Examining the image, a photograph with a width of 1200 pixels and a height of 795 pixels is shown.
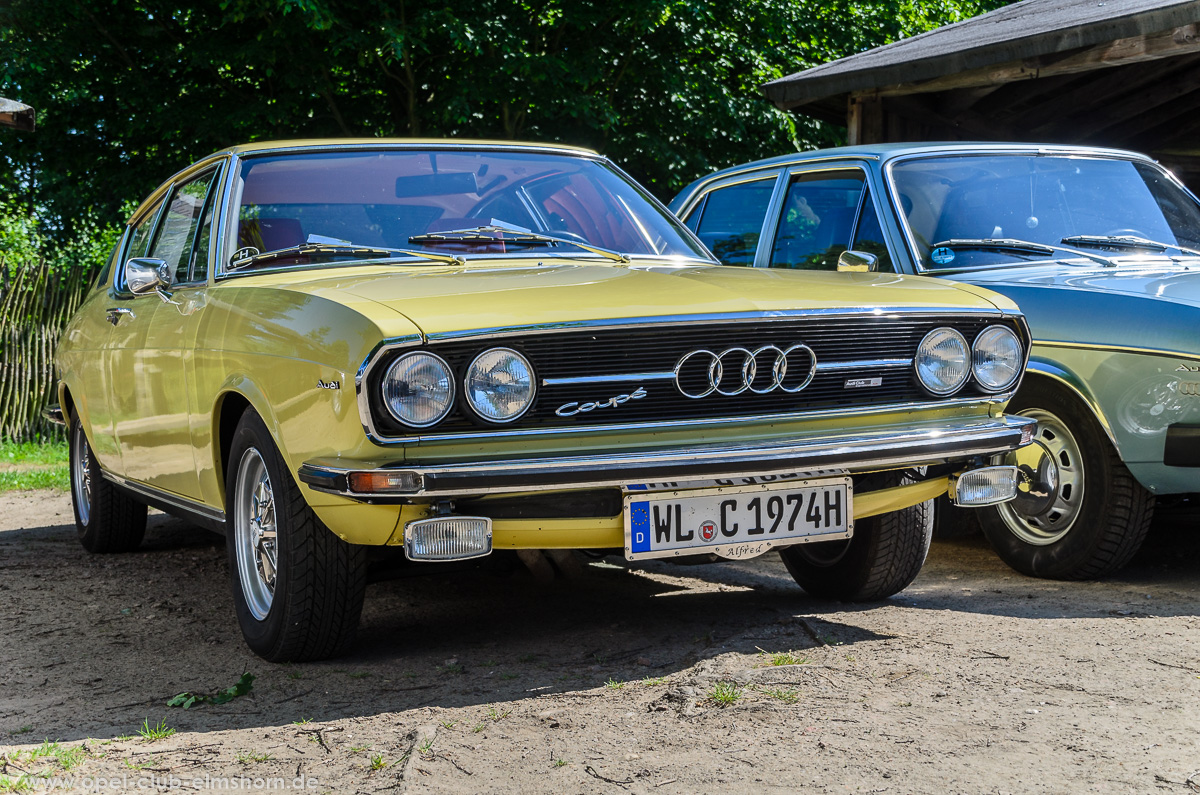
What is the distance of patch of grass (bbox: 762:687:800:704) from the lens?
3.36 m

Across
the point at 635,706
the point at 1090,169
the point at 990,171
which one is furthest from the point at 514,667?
the point at 1090,169

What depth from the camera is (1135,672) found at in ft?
11.9

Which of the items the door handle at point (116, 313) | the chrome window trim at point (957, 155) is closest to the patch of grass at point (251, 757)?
the door handle at point (116, 313)

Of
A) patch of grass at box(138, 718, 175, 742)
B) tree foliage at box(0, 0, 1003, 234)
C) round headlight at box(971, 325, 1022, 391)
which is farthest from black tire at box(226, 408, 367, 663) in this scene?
tree foliage at box(0, 0, 1003, 234)

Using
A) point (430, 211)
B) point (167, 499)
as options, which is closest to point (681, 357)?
point (430, 211)

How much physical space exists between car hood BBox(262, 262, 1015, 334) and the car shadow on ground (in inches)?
42.2

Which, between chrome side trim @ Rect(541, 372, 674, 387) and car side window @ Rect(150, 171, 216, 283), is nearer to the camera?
Result: chrome side trim @ Rect(541, 372, 674, 387)

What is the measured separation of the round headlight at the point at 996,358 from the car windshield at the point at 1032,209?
1.47 m

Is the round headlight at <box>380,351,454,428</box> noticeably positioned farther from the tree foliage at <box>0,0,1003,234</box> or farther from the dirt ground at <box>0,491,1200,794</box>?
the tree foliage at <box>0,0,1003,234</box>

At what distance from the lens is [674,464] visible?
11.1 ft

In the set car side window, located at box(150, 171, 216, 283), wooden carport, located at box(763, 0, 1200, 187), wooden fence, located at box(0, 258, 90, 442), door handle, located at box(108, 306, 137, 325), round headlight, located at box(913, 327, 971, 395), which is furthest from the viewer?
wooden fence, located at box(0, 258, 90, 442)

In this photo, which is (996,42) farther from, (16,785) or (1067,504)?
(16,785)

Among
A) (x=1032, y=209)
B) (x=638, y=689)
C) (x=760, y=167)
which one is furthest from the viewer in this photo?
(x=760, y=167)

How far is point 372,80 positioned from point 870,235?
11957mm
